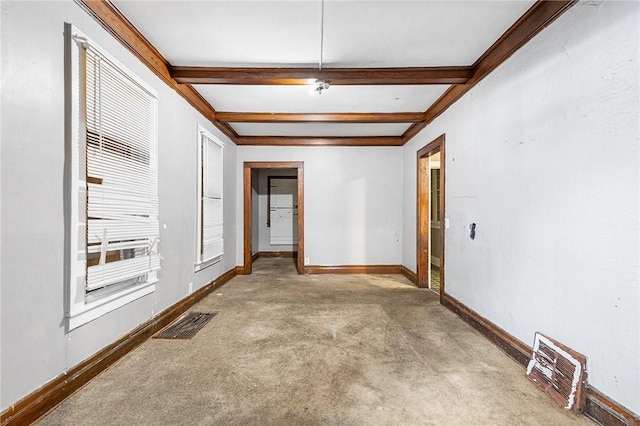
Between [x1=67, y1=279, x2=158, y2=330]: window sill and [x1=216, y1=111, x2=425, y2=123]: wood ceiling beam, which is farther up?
[x1=216, y1=111, x2=425, y2=123]: wood ceiling beam

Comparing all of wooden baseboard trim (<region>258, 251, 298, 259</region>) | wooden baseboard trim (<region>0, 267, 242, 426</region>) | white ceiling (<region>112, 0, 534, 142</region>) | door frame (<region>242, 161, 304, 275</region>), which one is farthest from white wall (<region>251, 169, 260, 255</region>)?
wooden baseboard trim (<region>0, 267, 242, 426</region>)

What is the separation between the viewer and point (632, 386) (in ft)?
5.16

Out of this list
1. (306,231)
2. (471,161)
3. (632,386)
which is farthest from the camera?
(306,231)

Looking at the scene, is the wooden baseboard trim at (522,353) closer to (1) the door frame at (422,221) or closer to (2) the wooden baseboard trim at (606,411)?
(2) the wooden baseboard trim at (606,411)

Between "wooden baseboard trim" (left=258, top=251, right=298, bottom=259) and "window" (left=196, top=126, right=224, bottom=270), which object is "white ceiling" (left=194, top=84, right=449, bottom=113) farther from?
"wooden baseboard trim" (left=258, top=251, right=298, bottom=259)

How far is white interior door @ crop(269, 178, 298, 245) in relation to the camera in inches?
320

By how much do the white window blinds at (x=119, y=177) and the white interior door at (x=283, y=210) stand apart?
205 inches

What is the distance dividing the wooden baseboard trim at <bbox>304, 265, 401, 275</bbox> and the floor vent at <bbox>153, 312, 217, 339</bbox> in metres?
2.62

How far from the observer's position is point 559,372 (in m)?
1.93

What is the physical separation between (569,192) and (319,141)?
4.42 m

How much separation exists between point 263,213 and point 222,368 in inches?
241

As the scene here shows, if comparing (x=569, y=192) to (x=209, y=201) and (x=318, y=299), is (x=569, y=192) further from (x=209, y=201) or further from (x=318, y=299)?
(x=209, y=201)

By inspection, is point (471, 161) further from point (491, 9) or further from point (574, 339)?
point (574, 339)

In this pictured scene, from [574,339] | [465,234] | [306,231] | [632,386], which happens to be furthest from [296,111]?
[632,386]
